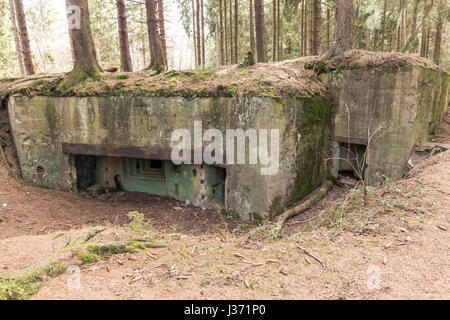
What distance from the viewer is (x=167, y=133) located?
773cm

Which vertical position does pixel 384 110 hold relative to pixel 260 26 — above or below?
below

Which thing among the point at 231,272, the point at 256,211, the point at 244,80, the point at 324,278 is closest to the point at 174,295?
the point at 231,272

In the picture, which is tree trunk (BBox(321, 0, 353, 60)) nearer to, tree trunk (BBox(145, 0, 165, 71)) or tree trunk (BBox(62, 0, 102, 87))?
tree trunk (BBox(145, 0, 165, 71))

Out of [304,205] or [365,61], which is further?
[365,61]

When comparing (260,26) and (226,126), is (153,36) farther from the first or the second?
(226,126)

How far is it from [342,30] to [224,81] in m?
4.52

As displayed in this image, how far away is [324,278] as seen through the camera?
3258 mm

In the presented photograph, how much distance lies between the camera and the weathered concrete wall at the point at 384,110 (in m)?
7.95

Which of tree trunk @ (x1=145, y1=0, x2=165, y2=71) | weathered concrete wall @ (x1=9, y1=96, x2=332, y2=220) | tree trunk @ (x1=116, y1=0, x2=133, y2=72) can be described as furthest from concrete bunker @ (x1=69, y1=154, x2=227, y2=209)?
tree trunk @ (x1=116, y1=0, x2=133, y2=72)

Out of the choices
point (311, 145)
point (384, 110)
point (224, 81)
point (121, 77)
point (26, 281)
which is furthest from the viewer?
point (121, 77)

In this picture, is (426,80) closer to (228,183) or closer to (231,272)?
(228,183)

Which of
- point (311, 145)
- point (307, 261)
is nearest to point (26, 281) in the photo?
point (307, 261)

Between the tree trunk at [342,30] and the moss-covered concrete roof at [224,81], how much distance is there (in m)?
0.36
